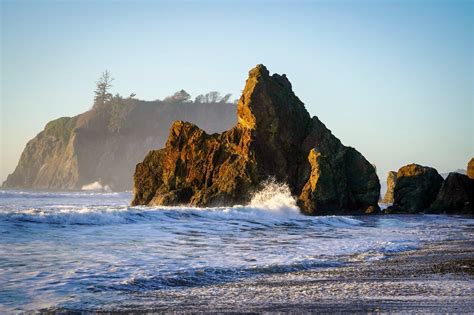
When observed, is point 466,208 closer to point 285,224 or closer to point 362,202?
point 362,202

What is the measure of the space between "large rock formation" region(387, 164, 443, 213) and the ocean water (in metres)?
16.4

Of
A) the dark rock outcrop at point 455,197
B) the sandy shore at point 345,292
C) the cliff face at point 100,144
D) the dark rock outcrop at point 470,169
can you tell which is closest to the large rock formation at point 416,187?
the dark rock outcrop at point 455,197

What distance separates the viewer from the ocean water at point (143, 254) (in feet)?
22.7

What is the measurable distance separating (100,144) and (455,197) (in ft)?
328

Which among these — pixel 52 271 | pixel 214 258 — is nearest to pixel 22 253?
pixel 52 271

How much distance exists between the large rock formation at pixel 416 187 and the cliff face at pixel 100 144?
288 ft

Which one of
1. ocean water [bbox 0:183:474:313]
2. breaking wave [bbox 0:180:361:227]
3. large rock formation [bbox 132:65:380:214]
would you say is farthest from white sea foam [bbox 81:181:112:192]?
ocean water [bbox 0:183:474:313]

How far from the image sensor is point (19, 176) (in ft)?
424

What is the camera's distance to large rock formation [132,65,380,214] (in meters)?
30.9

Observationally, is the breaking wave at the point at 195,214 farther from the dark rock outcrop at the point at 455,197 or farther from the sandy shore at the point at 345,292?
the dark rock outcrop at the point at 455,197

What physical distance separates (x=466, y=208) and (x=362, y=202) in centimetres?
667

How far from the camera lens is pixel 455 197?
33.7 meters

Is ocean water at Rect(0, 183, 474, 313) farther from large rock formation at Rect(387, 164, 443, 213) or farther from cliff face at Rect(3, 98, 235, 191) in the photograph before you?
cliff face at Rect(3, 98, 235, 191)

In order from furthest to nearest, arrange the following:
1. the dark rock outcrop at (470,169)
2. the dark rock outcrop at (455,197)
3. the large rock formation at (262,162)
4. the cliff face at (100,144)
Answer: the cliff face at (100,144) → the dark rock outcrop at (470,169) → the dark rock outcrop at (455,197) → the large rock formation at (262,162)
